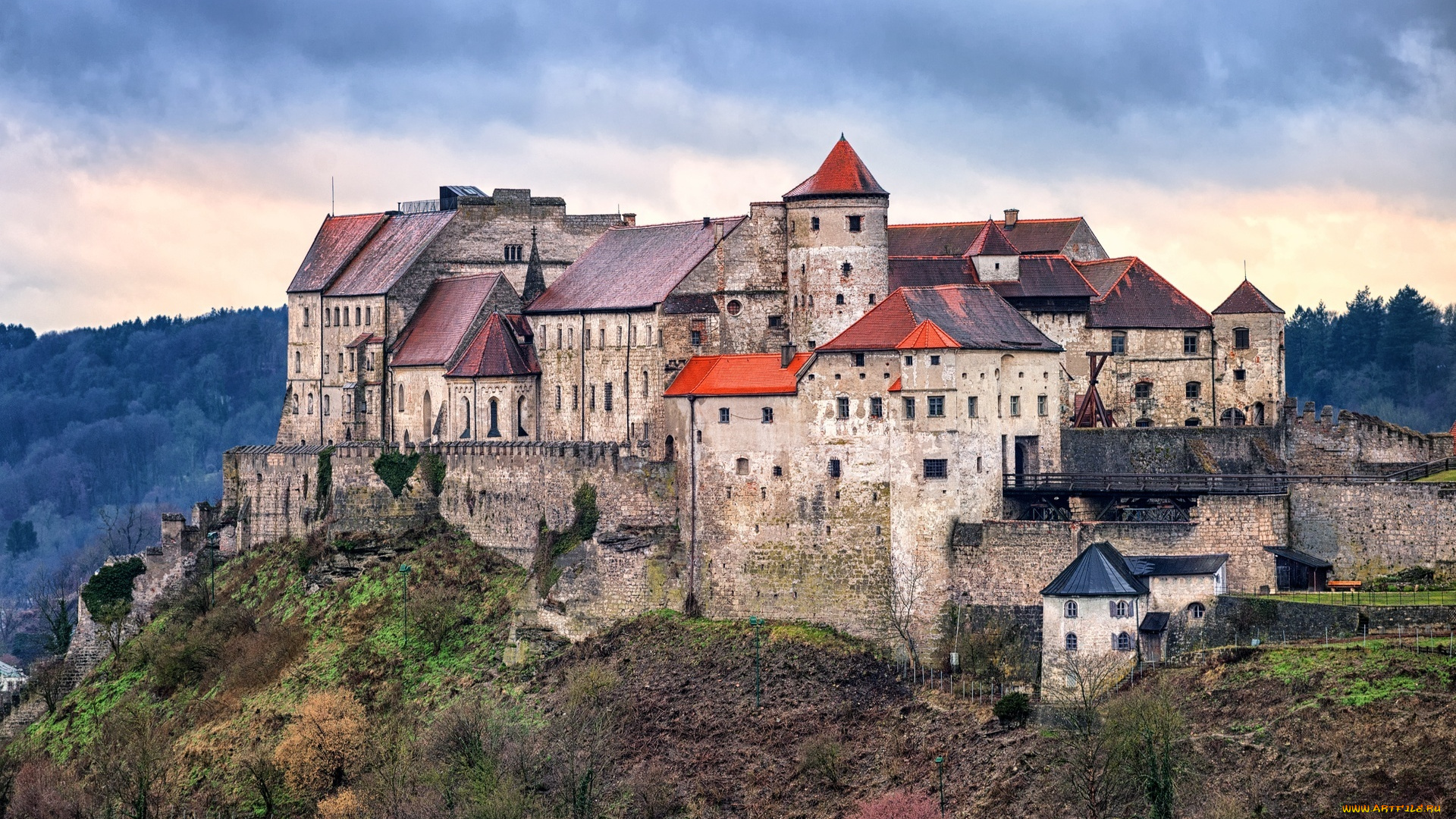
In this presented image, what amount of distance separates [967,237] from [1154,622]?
28.4 meters

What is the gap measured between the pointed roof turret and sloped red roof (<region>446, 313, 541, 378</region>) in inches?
106

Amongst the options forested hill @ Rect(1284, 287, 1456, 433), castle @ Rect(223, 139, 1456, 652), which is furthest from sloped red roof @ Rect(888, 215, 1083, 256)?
forested hill @ Rect(1284, 287, 1456, 433)

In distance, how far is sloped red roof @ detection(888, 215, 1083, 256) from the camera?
9800cm

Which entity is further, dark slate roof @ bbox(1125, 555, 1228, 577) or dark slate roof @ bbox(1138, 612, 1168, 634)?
dark slate roof @ bbox(1125, 555, 1228, 577)

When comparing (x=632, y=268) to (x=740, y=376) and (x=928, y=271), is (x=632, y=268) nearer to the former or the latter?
(x=928, y=271)

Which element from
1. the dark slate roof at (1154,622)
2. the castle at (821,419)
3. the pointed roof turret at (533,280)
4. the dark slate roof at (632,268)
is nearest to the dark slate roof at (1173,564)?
the castle at (821,419)

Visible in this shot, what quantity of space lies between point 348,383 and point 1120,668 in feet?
153

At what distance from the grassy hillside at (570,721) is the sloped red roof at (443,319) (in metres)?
9.34

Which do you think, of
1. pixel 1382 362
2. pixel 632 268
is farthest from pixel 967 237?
pixel 1382 362

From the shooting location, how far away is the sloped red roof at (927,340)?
78.8 m

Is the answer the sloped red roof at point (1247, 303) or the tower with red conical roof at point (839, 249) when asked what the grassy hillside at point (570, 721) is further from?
the sloped red roof at point (1247, 303)

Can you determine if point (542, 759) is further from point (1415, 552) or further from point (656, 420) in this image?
point (1415, 552)

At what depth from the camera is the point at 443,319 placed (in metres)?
104

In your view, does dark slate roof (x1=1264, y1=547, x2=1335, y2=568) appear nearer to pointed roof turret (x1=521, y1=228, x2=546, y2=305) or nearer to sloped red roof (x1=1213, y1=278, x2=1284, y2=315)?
sloped red roof (x1=1213, y1=278, x2=1284, y2=315)
